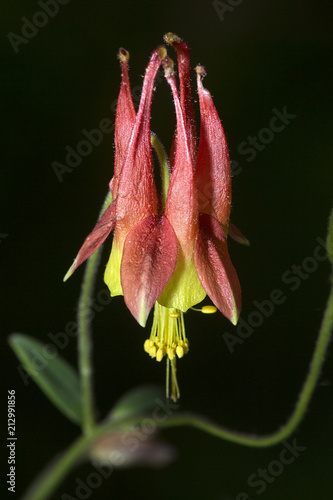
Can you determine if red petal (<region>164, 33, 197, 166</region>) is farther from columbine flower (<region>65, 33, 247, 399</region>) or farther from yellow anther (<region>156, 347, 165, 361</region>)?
yellow anther (<region>156, 347, 165, 361</region>)

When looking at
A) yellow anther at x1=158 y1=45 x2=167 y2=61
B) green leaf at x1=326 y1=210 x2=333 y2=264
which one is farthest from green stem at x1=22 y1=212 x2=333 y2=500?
yellow anther at x1=158 y1=45 x2=167 y2=61

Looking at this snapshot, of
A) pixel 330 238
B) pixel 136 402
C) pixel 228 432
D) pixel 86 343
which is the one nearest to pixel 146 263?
pixel 330 238

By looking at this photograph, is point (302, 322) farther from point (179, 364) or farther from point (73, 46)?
point (73, 46)

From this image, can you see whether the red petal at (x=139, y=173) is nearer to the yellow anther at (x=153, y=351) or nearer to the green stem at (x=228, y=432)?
the yellow anther at (x=153, y=351)

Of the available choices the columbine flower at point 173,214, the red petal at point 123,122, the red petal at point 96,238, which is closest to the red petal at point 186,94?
the columbine flower at point 173,214

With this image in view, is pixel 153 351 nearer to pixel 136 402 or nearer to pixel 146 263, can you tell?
pixel 146 263

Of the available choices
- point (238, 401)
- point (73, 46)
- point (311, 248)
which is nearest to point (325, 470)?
point (238, 401)
